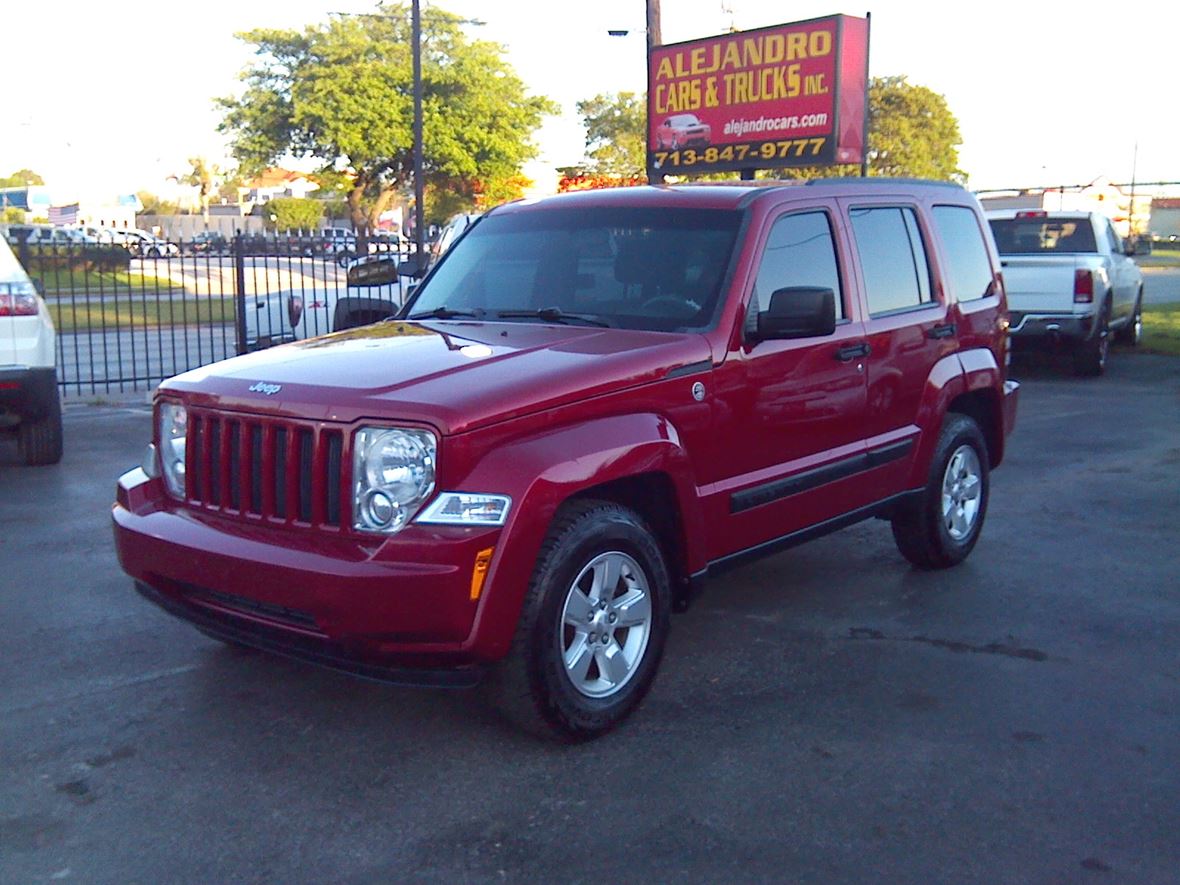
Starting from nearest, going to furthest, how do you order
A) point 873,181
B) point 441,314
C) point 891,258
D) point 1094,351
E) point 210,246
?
point 441,314 → point 891,258 → point 873,181 → point 1094,351 → point 210,246

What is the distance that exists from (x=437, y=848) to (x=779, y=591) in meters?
2.89

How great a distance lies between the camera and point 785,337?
482cm

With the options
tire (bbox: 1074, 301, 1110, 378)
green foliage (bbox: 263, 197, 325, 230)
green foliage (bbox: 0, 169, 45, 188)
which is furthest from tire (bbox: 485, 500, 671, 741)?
green foliage (bbox: 0, 169, 45, 188)

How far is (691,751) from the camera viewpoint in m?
4.21

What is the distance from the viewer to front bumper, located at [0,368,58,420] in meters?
8.26

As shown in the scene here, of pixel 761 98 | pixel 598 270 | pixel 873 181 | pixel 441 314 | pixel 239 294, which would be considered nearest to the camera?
pixel 598 270

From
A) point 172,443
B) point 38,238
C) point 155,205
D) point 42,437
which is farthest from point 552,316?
point 155,205

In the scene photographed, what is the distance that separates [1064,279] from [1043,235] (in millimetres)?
1236

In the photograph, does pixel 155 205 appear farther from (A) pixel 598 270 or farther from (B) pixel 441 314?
(A) pixel 598 270

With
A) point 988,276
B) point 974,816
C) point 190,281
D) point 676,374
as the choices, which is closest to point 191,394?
point 676,374

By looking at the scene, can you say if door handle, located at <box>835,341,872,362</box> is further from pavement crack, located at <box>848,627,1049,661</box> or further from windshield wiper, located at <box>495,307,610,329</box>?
pavement crack, located at <box>848,627,1049,661</box>

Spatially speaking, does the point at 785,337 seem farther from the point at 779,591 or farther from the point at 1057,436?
the point at 1057,436

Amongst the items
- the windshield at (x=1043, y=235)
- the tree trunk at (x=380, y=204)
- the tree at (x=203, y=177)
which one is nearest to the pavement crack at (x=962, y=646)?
the windshield at (x=1043, y=235)

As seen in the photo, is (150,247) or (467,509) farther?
(150,247)
